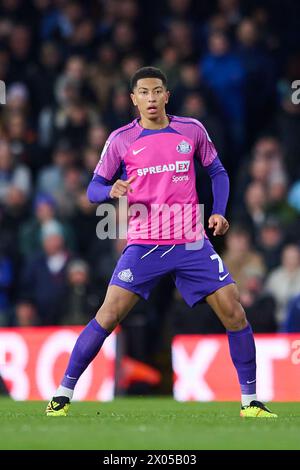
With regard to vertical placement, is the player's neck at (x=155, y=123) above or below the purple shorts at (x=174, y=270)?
above

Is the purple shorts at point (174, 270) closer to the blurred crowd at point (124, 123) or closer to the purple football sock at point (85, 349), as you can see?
the purple football sock at point (85, 349)

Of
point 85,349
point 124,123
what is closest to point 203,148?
point 85,349

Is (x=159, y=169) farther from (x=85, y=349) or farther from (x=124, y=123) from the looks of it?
(x=124, y=123)

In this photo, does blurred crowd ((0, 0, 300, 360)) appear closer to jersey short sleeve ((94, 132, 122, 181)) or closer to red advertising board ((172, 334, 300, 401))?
red advertising board ((172, 334, 300, 401))

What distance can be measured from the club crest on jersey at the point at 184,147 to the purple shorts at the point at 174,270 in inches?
25.6

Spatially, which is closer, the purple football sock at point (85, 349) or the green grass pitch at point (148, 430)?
the green grass pitch at point (148, 430)

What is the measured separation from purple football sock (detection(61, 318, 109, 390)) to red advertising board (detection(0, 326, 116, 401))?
4.58 m

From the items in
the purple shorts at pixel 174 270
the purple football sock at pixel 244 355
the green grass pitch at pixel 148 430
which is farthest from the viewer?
the purple football sock at pixel 244 355

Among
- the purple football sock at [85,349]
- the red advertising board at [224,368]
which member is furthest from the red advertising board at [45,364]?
the purple football sock at [85,349]

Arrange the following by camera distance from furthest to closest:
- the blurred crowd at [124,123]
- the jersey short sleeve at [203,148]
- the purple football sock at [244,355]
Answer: the blurred crowd at [124,123] < the jersey short sleeve at [203,148] < the purple football sock at [244,355]

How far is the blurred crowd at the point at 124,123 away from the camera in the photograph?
562 inches

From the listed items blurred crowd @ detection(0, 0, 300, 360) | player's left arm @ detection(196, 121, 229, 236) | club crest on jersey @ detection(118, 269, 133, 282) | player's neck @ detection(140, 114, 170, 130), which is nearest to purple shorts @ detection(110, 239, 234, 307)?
club crest on jersey @ detection(118, 269, 133, 282)

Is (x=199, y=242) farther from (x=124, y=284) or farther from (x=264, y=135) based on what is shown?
(x=264, y=135)

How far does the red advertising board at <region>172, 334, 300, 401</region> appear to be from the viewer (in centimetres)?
1222
